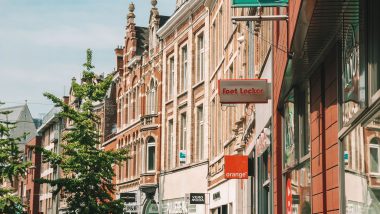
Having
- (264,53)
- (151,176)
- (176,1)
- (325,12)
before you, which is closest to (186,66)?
(176,1)

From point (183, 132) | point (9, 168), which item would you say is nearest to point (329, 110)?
point (9, 168)

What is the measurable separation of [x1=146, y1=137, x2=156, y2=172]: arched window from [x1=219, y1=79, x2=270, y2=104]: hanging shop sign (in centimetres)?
3312

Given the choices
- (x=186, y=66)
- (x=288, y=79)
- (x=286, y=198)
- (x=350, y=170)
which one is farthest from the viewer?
(x=186, y=66)

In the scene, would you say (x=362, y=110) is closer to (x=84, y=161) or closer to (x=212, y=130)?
(x=84, y=161)

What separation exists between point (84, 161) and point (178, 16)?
14355mm

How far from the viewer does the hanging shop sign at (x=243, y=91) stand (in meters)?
13.8

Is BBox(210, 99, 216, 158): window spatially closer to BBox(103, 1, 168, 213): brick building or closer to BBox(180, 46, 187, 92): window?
BBox(180, 46, 187, 92): window

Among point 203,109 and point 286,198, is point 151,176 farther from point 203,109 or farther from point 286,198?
point 286,198

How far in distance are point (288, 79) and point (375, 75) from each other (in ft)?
18.8

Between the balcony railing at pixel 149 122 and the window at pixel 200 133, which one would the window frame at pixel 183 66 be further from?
the balcony railing at pixel 149 122

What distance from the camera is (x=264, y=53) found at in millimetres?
17797

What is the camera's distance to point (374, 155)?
5047 millimetres

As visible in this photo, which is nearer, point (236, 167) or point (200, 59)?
point (236, 167)

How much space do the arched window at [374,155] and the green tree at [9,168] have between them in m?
26.9
